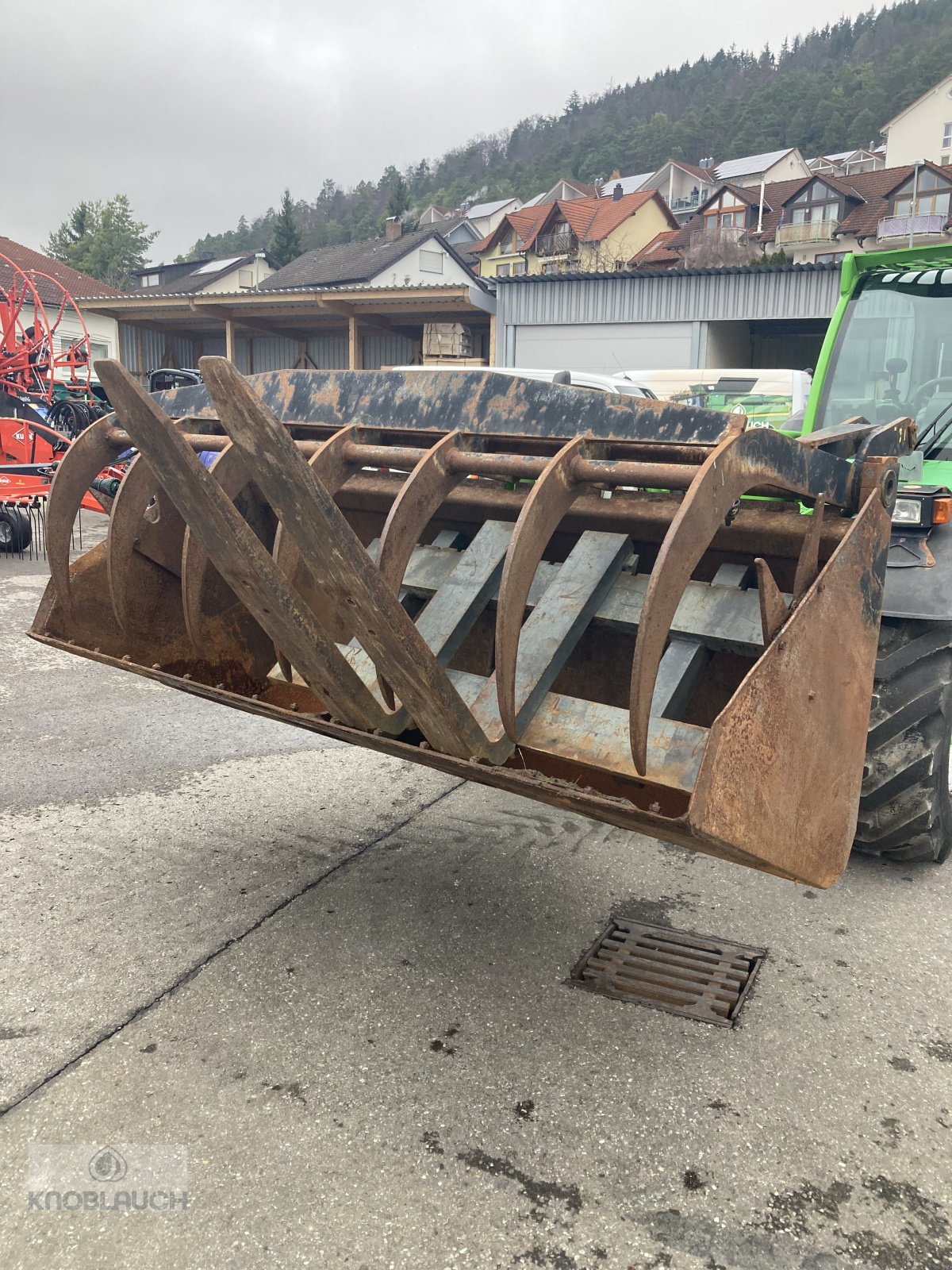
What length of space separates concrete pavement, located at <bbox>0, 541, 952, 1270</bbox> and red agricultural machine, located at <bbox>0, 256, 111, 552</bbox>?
235 inches

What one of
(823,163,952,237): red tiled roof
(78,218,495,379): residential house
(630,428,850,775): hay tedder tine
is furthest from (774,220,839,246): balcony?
(630,428,850,775): hay tedder tine

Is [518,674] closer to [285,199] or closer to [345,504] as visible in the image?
[345,504]

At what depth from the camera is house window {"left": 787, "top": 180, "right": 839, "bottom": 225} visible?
48.8 metres

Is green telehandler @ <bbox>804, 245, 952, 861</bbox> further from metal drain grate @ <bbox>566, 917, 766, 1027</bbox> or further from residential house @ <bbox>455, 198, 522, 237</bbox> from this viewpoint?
residential house @ <bbox>455, 198, 522, 237</bbox>

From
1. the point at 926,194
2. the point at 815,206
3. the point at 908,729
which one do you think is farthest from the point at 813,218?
the point at 908,729

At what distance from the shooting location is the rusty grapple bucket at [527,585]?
1919mm

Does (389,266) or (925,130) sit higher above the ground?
(925,130)

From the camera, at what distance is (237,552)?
6.73 feet

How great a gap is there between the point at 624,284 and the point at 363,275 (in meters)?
17.7

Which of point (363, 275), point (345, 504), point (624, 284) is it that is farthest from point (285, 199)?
point (345, 504)

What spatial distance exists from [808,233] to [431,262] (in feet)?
71.5

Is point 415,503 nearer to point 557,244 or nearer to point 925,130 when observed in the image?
point 557,244

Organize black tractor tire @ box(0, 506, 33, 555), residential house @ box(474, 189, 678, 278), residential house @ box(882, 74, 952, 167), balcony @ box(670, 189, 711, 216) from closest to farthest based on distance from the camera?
black tractor tire @ box(0, 506, 33, 555) → residential house @ box(474, 189, 678, 278) → residential house @ box(882, 74, 952, 167) → balcony @ box(670, 189, 711, 216)

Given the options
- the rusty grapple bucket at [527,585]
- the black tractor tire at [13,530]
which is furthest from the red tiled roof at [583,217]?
the rusty grapple bucket at [527,585]
